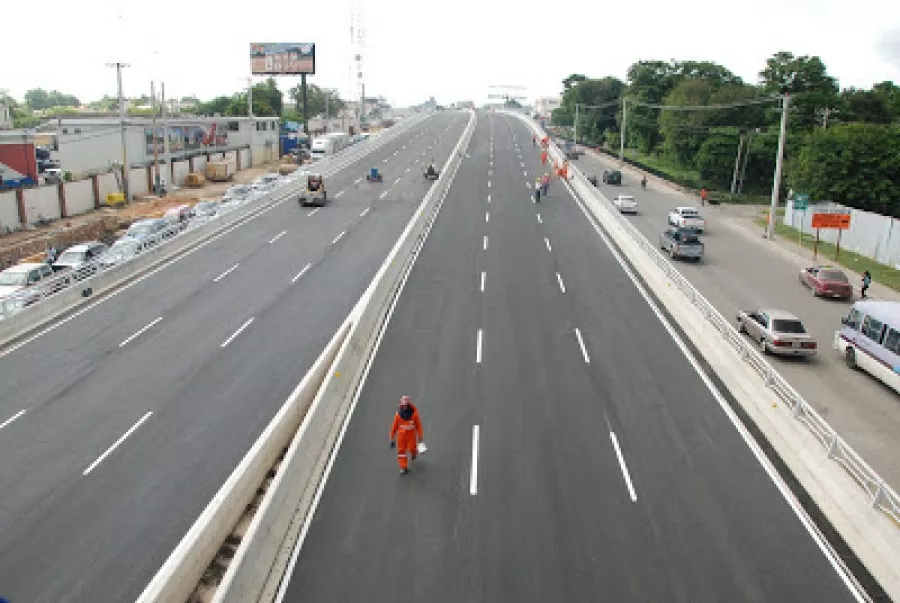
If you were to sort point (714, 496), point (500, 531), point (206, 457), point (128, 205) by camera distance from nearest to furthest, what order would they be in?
point (500, 531) < point (714, 496) < point (206, 457) < point (128, 205)

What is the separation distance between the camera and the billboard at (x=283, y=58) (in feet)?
367

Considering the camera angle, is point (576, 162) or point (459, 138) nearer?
point (576, 162)

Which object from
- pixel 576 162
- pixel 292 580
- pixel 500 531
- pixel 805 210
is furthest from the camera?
pixel 576 162

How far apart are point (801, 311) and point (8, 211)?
157ft

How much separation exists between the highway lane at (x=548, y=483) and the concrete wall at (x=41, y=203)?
35820 millimetres

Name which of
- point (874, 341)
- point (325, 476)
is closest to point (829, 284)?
point (874, 341)

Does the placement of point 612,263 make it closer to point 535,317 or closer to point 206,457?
point 535,317

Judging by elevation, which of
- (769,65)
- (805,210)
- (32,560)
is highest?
(769,65)

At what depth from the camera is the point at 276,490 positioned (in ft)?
40.9

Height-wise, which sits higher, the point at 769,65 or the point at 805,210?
the point at 769,65

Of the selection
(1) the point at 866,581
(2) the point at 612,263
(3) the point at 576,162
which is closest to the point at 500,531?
(1) the point at 866,581

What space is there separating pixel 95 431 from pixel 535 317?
14.8 m

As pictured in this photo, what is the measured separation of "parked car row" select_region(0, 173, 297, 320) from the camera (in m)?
26.0

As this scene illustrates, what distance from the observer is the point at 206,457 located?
51.7ft
